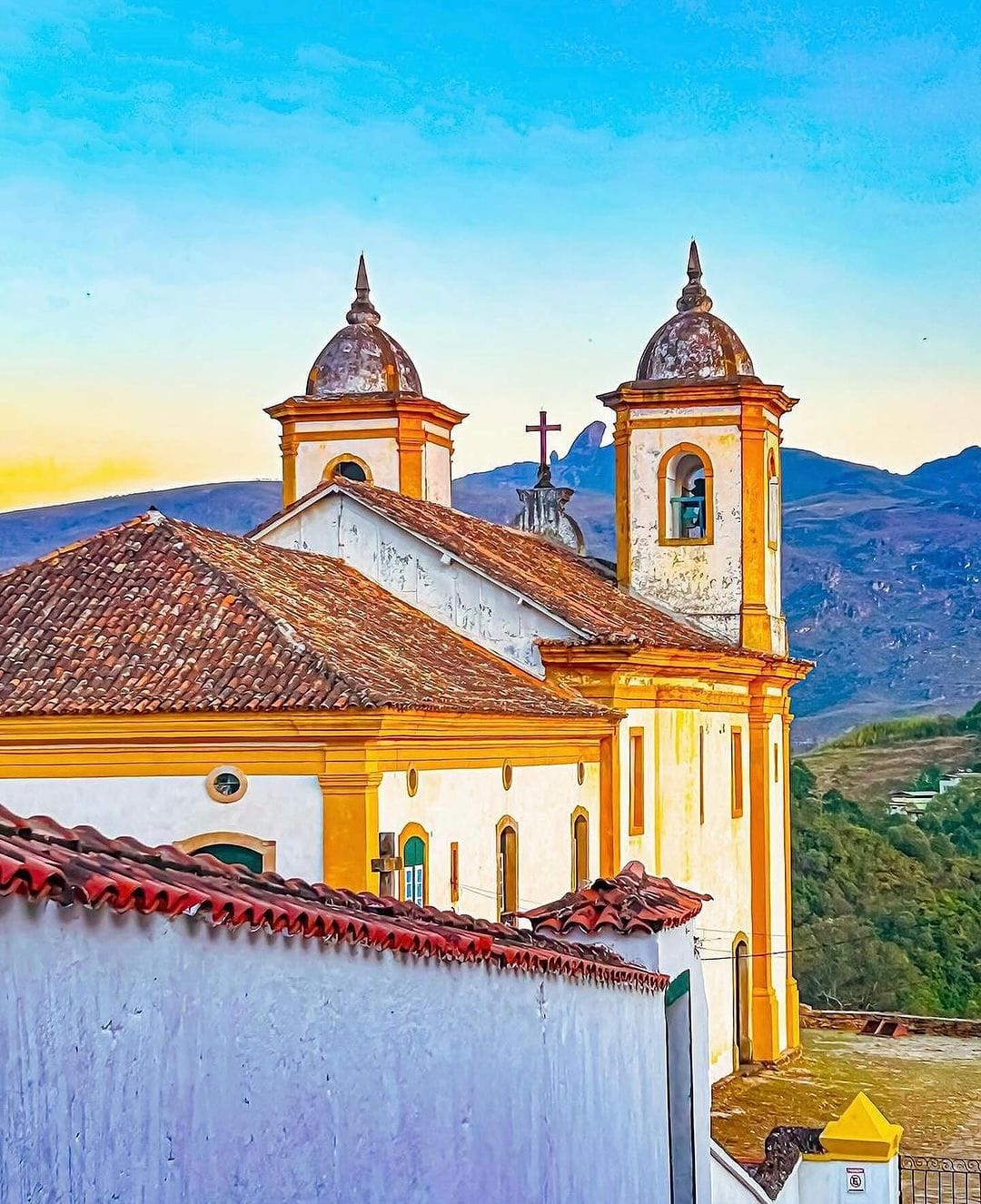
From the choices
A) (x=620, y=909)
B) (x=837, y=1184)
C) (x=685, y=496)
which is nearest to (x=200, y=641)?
(x=837, y=1184)

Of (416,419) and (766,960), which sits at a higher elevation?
(416,419)

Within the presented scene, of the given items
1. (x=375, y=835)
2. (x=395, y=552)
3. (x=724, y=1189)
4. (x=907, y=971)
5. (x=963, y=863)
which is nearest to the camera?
(x=724, y=1189)

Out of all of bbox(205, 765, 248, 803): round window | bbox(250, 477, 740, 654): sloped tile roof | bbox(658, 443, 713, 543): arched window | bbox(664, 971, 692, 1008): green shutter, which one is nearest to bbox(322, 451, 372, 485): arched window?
bbox(250, 477, 740, 654): sloped tile roof

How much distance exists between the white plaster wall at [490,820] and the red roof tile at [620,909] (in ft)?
21.0

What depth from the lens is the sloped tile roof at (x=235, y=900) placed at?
4.30 m

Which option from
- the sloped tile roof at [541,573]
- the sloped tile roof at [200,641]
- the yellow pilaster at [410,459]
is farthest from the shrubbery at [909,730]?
the sloped tile roof at [200,641]

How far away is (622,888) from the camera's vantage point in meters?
9.72

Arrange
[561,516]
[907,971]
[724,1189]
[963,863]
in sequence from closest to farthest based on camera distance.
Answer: [724,1189] < [561,516] < [907,971] < [963,863]

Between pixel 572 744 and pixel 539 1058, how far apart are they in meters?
13.0

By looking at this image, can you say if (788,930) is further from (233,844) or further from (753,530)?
(233,844)

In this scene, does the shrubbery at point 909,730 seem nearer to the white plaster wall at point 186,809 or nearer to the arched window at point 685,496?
the arched window at point 685,496

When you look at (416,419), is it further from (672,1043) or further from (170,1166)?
(170,1166)

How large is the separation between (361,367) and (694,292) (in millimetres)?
5009

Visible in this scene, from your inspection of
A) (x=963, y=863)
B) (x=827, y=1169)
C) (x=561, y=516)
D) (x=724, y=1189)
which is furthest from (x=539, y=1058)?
(x=963, y=863)
